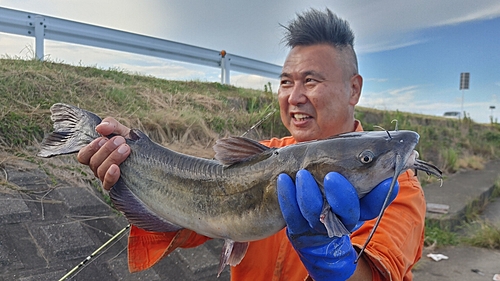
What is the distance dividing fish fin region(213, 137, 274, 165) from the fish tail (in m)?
0.79

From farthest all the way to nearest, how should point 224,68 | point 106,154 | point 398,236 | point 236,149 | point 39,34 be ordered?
point 224,68 < point 39,34 < point 106,154 < point 398,236 < point 236,149

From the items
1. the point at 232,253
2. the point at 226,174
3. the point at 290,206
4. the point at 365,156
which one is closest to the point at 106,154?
the point at 226,174

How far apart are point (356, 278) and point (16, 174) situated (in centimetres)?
279

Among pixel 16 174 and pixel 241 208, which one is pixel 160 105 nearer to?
pixel 16 174

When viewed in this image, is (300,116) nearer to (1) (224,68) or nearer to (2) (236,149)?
(2) (236,149)

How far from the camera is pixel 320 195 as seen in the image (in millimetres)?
1491

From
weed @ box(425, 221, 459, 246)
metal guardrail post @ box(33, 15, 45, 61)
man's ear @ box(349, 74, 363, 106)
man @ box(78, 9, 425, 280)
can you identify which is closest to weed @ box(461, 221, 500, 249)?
weed @ box(425, 221, 459, 246)

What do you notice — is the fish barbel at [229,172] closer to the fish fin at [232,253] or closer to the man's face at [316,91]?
the fish fin at [232,253]

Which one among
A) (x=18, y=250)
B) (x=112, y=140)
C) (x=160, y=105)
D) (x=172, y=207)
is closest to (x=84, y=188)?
(x=18, y=250)

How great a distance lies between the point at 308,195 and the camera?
1470 mm

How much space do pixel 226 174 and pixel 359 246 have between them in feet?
2.34

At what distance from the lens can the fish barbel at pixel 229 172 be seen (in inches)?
55.6

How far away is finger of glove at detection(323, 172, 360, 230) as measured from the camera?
140 centimetres

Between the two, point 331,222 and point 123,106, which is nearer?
point 331,222
